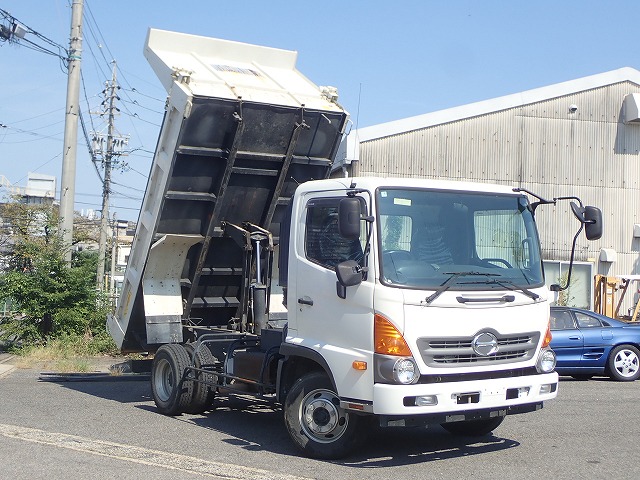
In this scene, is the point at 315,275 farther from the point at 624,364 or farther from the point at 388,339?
the point at 624,364

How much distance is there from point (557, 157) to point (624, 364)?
39.8 ft

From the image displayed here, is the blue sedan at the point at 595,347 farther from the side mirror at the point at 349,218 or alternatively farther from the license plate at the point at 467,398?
the side mirror at the point at 349,218

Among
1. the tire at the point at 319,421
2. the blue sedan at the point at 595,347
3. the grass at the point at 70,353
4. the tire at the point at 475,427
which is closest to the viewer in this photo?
the tire at the point at 319,421

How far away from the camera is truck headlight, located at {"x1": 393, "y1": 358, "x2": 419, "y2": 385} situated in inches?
268

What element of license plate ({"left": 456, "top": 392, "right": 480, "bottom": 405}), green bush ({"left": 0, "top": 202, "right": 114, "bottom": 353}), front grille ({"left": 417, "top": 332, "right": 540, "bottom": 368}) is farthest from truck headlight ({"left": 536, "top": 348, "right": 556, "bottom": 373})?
green bush ({"left": 0, "top": 202, "right": 114, "bottom": 353})

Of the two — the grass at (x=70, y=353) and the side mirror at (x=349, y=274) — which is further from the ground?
the side mirror at (x=349, y=274)

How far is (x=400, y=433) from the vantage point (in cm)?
891

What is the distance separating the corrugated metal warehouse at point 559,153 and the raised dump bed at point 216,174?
1359 cm

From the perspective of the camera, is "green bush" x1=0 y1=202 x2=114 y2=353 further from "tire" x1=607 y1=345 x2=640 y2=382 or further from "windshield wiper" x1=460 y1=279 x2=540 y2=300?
"windshield wiper" x1=460 y1=279 x2=540 y2=300

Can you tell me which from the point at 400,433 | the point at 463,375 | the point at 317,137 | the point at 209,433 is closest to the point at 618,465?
the point at 463,375

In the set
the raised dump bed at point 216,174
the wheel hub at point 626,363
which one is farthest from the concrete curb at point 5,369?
the wheel hub at point 626,363

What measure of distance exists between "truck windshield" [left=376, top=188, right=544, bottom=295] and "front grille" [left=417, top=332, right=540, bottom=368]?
45 cm

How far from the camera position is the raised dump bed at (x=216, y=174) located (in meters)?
9.60

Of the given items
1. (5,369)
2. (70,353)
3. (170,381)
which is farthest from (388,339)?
(70,353)
